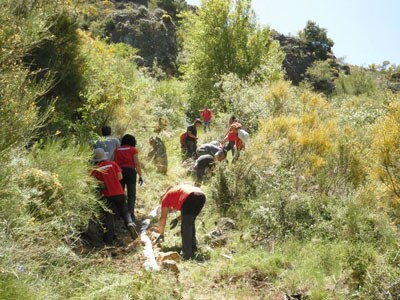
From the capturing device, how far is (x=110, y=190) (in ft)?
22.0

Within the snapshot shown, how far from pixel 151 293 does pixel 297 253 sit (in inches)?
93.5

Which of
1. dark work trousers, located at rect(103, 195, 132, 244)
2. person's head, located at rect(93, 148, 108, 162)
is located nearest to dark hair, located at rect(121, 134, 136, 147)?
person's head, located at rect(93, 148, 108, 162)

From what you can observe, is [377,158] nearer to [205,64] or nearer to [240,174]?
[240,174]

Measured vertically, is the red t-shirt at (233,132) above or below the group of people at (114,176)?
above

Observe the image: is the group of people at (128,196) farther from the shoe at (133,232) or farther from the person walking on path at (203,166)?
the person walking on path at (203,166)

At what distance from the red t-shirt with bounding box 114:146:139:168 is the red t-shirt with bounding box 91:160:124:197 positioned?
74 centimetres

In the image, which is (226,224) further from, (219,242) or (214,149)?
(214,149)

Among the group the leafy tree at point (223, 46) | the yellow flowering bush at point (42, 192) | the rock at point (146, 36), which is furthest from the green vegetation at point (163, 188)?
the rock at point (146, 36)

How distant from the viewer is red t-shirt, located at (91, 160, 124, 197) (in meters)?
6.61

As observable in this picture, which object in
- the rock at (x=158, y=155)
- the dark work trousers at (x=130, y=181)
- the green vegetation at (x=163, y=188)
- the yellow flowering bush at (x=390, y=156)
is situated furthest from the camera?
the rock at (x=158, y=155)

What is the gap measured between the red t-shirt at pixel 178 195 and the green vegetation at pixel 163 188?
0.78 meters

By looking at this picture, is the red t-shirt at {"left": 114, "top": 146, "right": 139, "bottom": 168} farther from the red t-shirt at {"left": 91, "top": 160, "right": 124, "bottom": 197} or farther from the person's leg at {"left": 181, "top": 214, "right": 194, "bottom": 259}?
the person's leg at {"left": 181, "top": 214, "right": 194, "bottom": 259}

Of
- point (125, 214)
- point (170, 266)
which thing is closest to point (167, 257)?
point (170, 266)

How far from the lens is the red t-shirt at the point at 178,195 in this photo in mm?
5948
